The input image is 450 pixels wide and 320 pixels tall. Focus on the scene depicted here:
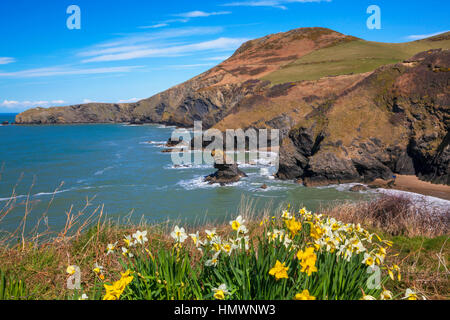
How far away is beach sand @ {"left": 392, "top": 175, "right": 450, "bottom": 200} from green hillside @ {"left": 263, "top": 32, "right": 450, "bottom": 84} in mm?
45800

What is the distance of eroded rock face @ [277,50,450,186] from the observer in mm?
25094

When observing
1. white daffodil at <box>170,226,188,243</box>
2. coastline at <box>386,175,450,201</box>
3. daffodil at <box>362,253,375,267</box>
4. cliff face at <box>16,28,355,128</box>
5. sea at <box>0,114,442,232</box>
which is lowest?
sea at <box>0,114,442,232</box>

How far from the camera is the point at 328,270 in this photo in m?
3.05

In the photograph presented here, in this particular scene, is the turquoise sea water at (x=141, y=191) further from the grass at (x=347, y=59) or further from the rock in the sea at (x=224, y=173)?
the grass at (x=347, y=59)

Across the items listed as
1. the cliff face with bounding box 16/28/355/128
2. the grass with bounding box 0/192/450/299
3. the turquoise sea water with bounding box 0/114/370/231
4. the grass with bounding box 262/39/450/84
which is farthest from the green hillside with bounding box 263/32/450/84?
the grass with bounding box 0/192/450/299

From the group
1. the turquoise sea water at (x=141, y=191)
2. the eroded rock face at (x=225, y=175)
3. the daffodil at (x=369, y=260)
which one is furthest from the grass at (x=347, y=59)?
the daffodil at (x=369, y=260)

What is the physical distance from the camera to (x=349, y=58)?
8206 centimetres

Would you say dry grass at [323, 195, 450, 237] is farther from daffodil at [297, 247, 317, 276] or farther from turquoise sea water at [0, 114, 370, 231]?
turquoise sea water at [0, 114, 370, 231]

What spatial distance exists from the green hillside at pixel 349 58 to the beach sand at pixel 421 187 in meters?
45.8

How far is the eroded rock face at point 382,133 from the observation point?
2509 centimetres

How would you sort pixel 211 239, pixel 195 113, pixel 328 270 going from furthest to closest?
1. pixel 195 113
2. pixel 211 239
3. pixel 328 270

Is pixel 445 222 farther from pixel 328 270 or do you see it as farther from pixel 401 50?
pixel 401 50
